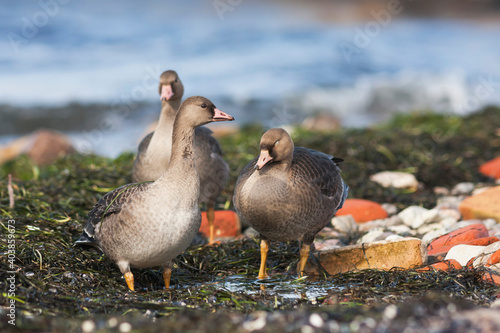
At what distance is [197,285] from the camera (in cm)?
550

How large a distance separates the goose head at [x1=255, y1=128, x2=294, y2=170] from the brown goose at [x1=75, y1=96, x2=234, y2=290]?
1.53 ft

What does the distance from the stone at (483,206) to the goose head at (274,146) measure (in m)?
2.86

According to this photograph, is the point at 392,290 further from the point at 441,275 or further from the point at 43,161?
the point at 43,161

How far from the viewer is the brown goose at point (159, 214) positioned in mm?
4840

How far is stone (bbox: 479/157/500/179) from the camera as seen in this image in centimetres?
912

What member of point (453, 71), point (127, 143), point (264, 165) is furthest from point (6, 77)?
point (264, 165)

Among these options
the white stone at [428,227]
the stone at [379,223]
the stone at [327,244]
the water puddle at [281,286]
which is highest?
the white stone at [428,227]

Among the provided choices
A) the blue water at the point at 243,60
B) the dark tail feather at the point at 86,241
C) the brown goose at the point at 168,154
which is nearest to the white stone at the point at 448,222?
the brown goose at the point at 168,154

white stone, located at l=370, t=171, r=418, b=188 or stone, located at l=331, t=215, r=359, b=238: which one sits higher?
white stone, located at l=370, t=171, r=418, b=188

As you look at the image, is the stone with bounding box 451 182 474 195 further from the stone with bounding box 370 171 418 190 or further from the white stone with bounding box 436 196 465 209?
the stone with bounding box 370 171 418 190

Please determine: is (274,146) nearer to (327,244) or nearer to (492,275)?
(327,244)

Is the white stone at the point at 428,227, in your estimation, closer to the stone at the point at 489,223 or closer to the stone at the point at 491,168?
the stone at the point at 489,223

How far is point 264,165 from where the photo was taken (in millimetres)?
5547

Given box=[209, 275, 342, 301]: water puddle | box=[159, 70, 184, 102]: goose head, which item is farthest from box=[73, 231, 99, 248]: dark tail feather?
box=[159, 70, 184, 102]: goose head
